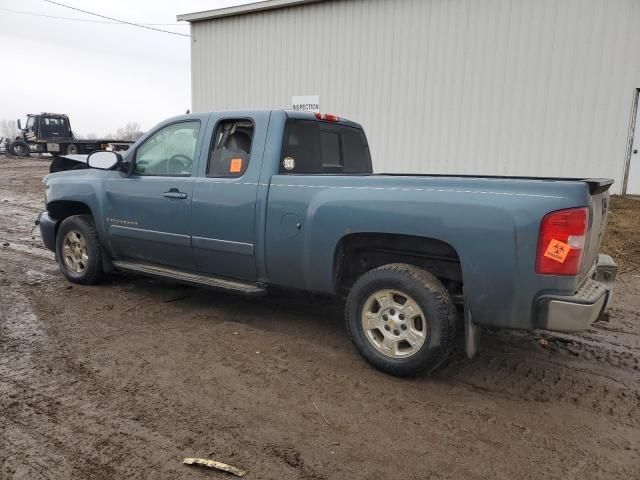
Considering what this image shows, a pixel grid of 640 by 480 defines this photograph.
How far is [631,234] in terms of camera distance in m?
7.84

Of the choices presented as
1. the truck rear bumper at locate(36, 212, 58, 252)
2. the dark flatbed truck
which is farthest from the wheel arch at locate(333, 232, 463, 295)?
the dark flatbed truck

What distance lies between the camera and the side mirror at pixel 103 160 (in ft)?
16.6

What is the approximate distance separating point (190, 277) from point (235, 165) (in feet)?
3.71

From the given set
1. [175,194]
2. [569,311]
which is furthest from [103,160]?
Answer: [569,311]

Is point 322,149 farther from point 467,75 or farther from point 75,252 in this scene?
point 467,75

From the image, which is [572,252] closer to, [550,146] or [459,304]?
[459,304]

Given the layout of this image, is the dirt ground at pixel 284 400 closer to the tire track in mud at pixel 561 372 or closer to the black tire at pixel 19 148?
the tire track in mud at pixel 561 372

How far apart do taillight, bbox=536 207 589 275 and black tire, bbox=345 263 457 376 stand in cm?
66

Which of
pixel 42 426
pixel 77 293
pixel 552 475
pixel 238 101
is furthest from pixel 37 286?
pixel 238 101

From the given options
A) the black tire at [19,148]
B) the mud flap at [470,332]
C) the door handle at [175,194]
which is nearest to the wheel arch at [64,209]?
the door handle at [175,194]

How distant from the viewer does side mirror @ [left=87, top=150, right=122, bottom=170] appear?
507cm

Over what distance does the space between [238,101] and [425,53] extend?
6.02 m

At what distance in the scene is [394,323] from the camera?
356cm

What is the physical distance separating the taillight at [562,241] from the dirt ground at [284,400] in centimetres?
91
